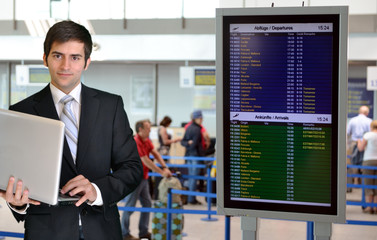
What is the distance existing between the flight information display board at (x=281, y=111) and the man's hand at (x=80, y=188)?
79 centimetres

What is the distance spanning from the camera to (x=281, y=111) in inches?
111

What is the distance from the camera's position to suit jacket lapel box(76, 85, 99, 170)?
2533 millimetres

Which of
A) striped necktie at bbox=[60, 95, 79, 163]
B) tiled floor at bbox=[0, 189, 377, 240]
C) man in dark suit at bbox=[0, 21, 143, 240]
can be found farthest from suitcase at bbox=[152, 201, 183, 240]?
striped necktie at bbox=[60, 95, 79, 163]

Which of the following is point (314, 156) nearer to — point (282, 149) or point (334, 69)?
point (282, 149)

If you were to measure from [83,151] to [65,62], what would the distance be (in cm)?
39

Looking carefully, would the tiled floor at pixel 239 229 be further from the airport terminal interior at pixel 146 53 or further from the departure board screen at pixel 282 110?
the departure board screen at pixel 282 110

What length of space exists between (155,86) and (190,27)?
8.53 ft

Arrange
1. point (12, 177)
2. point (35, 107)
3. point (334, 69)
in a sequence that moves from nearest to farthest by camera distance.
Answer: point (12, 177) → point (35, 107) → point (334, 69)

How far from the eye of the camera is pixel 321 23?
277 centimetres

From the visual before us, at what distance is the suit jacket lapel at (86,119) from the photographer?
2533 mm

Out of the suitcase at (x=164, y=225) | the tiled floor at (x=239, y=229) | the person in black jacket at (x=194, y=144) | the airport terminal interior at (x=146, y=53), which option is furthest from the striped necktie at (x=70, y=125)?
the airport terminal interior at (x=146, y=53)

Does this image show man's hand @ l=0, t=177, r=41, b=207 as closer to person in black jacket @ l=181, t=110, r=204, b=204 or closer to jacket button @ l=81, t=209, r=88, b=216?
jacket button @ l=81, t=209, r=88, b=216

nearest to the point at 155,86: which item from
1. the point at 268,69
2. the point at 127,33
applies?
the point at 127,33

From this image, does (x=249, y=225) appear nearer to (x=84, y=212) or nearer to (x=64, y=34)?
(x=84, y=212)
